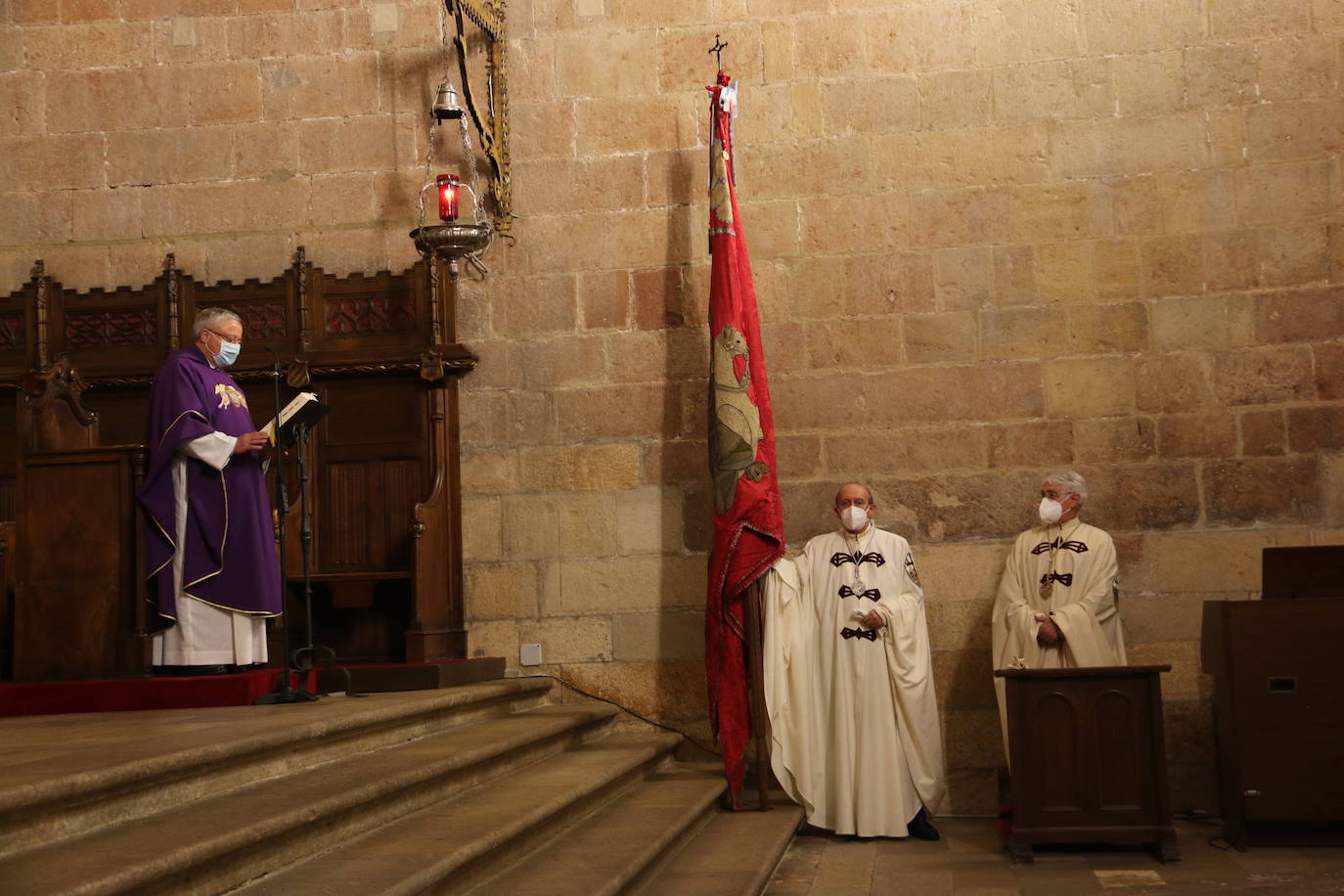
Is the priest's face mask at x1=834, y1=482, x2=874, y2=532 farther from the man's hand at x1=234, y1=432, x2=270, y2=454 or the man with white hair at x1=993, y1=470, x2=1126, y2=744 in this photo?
the man's hand at x1=234, y1=432, x2=270, y2=454

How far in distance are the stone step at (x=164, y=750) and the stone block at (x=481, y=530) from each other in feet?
5.01

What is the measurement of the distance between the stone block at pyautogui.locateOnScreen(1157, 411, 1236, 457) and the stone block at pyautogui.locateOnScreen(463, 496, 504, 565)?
3.49 meters

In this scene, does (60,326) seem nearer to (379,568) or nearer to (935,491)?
(379,568)

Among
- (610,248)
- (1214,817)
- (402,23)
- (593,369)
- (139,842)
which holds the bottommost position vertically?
(1214,817)

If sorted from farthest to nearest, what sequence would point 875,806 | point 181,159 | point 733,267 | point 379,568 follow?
point 181,159 < point 379,568 < point 733,267 < point 875,806

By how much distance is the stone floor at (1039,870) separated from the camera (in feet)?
17.0

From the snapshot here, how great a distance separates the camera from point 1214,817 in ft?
22.1

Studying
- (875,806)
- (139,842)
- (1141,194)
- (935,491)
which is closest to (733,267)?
(935,491)

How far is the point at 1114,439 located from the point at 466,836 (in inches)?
172

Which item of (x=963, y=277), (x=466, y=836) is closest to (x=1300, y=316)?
(x=963, y=277)

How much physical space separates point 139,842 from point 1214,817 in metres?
5.33

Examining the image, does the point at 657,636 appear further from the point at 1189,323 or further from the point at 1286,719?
the point at 1189,323

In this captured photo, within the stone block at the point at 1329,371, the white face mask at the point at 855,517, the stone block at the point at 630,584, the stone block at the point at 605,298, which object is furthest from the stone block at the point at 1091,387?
the stone block at the point at 605,298

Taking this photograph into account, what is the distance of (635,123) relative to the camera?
7.61 metres
